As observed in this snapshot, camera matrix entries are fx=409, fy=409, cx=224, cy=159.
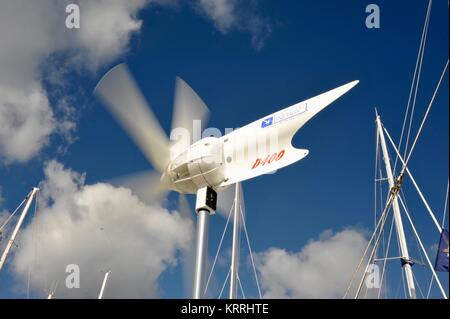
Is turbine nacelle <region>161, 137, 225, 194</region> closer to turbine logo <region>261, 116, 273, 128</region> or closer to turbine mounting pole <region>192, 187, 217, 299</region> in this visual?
turbine mounting pole <region>192, 187, 217, 299</region>

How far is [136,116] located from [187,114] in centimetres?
155

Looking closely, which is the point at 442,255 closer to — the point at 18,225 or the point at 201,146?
the point at 201,146

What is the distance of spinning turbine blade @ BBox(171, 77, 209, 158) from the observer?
35.1ft

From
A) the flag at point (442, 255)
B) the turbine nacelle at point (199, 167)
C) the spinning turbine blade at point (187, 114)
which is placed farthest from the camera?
the flag at point (442, 255)

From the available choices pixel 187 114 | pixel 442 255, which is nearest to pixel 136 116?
pixel 187 114

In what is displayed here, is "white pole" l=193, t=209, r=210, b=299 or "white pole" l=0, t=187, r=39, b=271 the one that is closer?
"white pole" l=193, t=209, r=210, b=299

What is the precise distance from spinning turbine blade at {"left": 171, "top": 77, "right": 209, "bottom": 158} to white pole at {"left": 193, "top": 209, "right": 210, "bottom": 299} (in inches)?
103

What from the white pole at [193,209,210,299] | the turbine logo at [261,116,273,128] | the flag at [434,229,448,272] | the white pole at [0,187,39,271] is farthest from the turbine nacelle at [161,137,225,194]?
the white pole at [0,187,39,271]

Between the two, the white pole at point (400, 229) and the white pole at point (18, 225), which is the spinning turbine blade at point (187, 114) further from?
the white pole at point (18, 225)

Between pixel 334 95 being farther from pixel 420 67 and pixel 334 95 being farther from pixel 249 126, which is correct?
pixel 420 67

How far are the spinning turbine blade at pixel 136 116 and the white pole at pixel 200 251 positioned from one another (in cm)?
228

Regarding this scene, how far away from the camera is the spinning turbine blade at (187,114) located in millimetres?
10711

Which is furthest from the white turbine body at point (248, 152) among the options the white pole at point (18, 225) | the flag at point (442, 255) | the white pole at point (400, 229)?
the white pole at point (18, 225)
